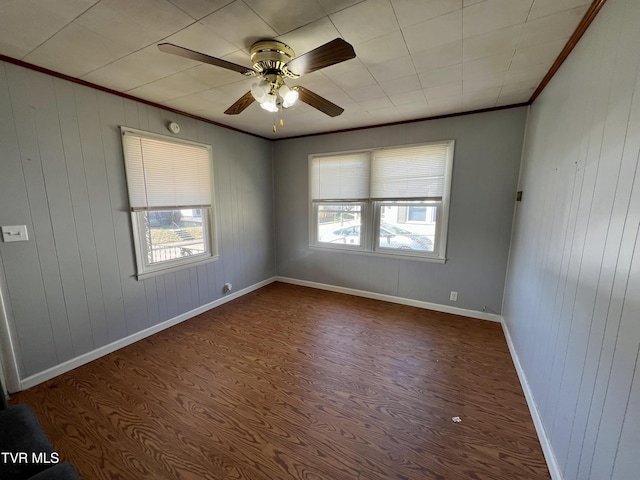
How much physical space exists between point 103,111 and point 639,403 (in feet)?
12.2

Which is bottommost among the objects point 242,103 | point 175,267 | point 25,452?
point 25,452

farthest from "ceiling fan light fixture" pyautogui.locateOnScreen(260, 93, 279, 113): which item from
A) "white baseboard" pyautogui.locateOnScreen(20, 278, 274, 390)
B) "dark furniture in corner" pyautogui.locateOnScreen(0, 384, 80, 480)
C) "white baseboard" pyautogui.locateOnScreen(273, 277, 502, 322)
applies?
"white baseboard" pyautogui.locateOnScreen(273, 277, 502, 322)

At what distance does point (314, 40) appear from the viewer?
1.56 meters

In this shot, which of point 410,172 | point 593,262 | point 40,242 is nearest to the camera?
point 593,262

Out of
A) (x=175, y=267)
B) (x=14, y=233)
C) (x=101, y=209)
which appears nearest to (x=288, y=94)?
(x=101, y=209)

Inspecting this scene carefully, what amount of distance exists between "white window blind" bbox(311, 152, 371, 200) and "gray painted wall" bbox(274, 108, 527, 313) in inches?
5.8

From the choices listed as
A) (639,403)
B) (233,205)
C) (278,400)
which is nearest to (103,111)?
(233,205)

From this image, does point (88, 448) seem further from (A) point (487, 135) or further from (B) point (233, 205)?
(A) point (487, 135)

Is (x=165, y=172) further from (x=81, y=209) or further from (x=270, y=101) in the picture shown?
(x=270, y=101)

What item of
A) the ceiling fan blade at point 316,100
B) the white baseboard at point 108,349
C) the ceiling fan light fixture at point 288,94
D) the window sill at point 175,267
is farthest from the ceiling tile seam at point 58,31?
the white baseboard at point 108,349

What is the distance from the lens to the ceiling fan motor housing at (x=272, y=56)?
1.55m

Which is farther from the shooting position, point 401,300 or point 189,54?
point 401,300

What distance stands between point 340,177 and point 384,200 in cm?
77

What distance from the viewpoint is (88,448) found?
148 cm
